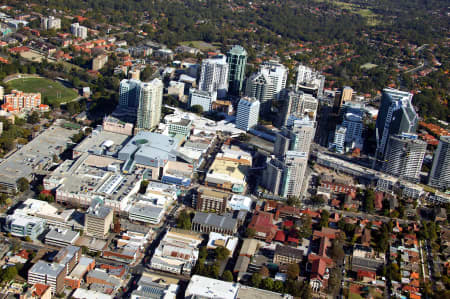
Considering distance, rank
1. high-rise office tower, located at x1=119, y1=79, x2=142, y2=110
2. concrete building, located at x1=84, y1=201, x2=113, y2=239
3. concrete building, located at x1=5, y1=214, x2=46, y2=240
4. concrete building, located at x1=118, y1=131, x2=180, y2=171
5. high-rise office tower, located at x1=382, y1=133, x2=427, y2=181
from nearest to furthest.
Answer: concrete building, located at x1=5, y1=214, x2=46, y2=240, concrete building, located at x1=84, y1=201, x2=113, y2=239, concrete building, located at x1=118, y1=131, x2=180, y2=171, high-rise office tower, located at x1=382, y1=133, x2=427, y2=181, high-rise office tower, located at x1=119, y1=79, x2=142, y2=110

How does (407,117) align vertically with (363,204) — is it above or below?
above

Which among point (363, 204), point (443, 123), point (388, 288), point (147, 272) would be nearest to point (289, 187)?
point (363, 204)

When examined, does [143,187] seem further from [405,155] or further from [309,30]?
[309,30]

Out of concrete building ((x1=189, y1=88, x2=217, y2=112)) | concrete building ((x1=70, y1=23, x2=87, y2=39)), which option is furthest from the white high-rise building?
concrete building ((x1=70, y1=23, x2=87, y2=39))

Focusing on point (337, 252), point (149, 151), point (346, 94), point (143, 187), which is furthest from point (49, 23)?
point (337, 252)

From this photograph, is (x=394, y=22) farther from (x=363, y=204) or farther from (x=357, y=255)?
(x=357, y=255)

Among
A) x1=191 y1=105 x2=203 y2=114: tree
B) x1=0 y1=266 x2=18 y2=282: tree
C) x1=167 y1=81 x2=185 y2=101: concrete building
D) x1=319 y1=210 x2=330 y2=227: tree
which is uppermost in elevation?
x1=167 y1=81 x2=185 y2=101: concrete building

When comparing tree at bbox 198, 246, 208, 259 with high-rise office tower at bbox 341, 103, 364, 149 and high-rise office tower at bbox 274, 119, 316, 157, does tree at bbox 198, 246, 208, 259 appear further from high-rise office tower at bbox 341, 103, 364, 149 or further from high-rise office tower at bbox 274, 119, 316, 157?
high-rise office tower at bbox 341, 103, 364, 149
